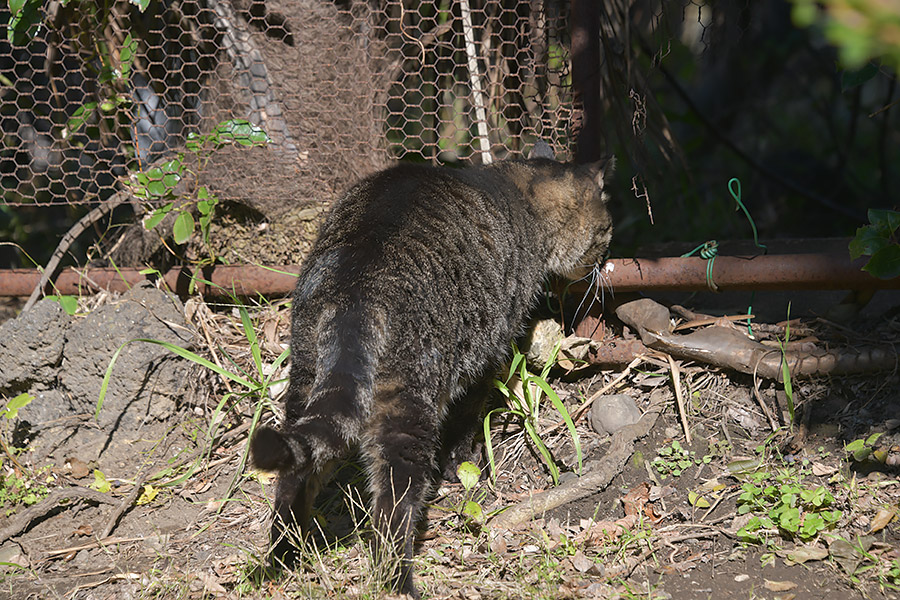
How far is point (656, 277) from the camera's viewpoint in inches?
127

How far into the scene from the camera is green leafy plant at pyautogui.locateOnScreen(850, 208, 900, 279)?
2.58 meters

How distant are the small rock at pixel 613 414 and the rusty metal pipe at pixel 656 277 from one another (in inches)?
20.2

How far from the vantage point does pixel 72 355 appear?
3393 mm

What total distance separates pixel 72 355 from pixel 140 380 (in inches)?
13.6

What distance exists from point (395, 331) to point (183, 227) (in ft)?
5.10

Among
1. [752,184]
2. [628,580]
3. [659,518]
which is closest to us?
[628,580]

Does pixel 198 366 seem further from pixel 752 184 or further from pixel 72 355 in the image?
pixel 752 184

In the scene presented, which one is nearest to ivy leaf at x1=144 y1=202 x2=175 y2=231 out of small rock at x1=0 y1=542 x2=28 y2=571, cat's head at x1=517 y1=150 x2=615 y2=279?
small rock at x1=0 y1=542 x2=28 y2=571

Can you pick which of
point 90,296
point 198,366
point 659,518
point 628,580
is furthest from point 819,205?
point 90,296

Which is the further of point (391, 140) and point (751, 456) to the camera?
point (391, 140)

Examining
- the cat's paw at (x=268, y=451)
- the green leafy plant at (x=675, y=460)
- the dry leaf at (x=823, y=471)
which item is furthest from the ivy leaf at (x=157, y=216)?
the dry leaf at (x=823, y=471)

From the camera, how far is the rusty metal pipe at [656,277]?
2.95 metres

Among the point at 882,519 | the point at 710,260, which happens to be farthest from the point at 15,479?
the point at 882,519

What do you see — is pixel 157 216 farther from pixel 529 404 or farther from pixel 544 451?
pixel 544 451
